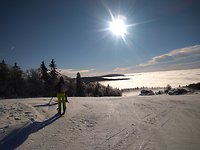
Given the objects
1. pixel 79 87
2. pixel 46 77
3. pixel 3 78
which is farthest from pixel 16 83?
pixel 79 87

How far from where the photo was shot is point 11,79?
5978 centimetres

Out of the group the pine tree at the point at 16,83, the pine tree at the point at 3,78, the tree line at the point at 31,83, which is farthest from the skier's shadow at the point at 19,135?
the pine tree at the point at 16,83

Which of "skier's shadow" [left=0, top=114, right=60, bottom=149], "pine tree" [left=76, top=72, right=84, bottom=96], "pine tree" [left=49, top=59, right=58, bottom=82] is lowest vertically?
"skier's shadow" [left=0, top=114, right=60, bottom=149]

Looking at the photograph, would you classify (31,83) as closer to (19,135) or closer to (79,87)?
(79,87)

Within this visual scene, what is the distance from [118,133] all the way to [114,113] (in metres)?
3.50

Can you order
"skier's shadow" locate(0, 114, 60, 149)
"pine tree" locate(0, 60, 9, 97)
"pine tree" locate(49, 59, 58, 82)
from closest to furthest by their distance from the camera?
"skier's shadow" locate(0, 114, 60, 149)
"pine tree" locate(0, 60, 9, 97)
"pine tree" locate(49, 59, 58, 82)

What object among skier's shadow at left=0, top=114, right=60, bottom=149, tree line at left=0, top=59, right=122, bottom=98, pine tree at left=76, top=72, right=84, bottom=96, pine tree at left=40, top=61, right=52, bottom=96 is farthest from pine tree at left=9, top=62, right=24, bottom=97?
skier's shadow at left=0, top=114, right=60, bottom=149

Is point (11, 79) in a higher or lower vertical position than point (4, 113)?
higher

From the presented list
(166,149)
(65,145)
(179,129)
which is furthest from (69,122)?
(179,129)

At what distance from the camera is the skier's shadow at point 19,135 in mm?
6584

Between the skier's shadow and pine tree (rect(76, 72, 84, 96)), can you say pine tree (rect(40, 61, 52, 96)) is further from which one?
the skier's shadow

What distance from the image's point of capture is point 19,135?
7.22 m

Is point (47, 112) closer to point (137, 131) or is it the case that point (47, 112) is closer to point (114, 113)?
point (114, 113)

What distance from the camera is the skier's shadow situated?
6584mm
